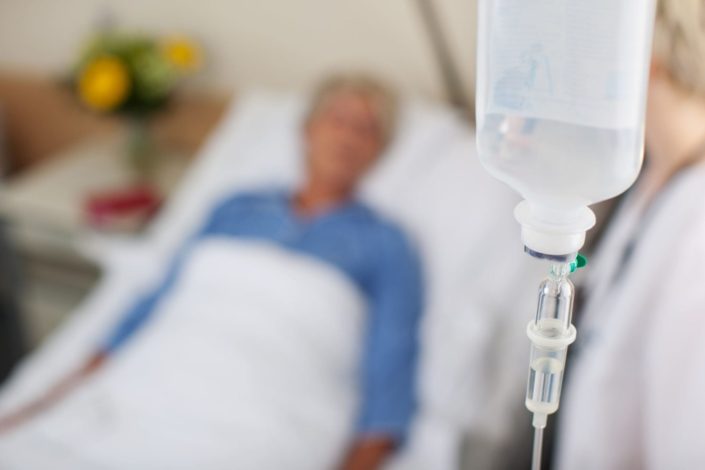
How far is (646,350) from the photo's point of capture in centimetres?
107

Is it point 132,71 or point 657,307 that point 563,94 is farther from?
point 132,71

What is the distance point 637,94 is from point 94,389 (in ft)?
4.21

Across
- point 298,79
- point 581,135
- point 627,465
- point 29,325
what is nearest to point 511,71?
point 581,135

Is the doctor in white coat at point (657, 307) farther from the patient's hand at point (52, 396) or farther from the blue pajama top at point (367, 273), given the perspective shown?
→ the patient's hand at point (52, 396)

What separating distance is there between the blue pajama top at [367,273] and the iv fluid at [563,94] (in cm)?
98

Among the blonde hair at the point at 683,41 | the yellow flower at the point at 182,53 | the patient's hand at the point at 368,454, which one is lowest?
the patient's hand at the point at 368,454

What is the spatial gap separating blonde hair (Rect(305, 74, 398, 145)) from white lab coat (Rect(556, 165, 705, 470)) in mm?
779

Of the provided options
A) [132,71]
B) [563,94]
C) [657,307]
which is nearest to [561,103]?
[563,94]

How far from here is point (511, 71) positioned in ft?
2.18

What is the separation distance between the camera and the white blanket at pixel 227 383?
144 centimetres

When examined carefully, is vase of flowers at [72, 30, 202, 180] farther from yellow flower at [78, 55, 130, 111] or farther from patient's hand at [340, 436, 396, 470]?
patient's hand at [340, 436, 396, 470]

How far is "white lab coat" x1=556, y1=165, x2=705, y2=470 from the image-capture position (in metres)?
0.93

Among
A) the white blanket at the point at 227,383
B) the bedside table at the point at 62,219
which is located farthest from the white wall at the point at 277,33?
the white blanket at the point at 227,383

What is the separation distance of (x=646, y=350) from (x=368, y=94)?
3.41ft
